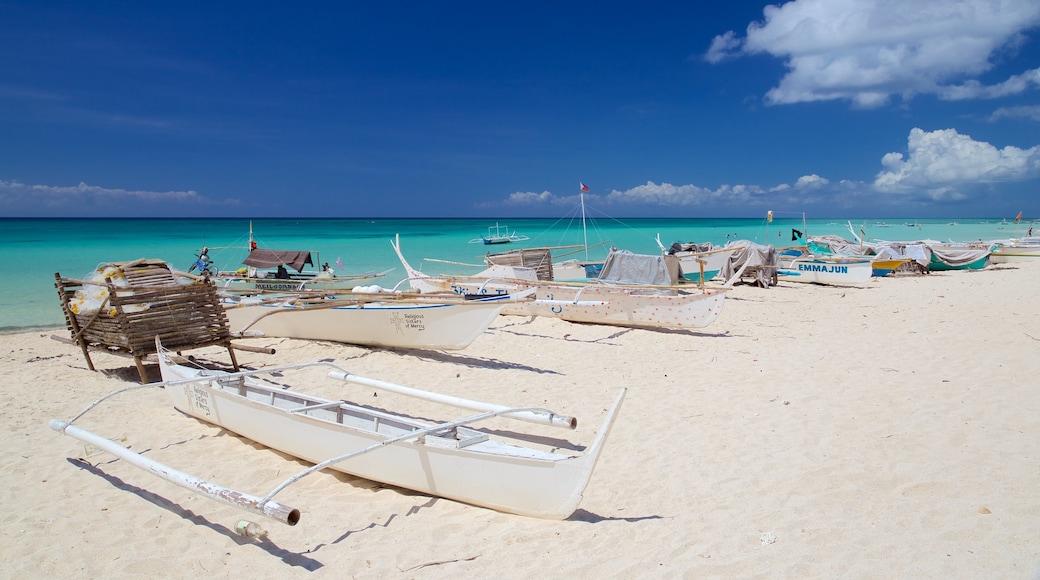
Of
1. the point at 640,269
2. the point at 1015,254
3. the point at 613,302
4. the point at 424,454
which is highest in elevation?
the point at 640,269

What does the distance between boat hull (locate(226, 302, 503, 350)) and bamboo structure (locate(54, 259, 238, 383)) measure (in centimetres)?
148

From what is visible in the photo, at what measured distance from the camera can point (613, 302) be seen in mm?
10719

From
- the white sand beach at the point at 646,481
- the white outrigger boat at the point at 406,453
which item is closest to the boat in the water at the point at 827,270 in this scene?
the white sand beach at the point at 646,481

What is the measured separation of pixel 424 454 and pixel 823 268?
16.7m

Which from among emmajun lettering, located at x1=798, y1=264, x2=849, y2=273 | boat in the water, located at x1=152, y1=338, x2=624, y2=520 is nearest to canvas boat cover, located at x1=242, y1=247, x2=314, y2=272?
boat in the water, located at x1=152, y1=338, x2=624, y2=520

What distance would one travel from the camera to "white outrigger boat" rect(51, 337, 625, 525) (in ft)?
11.4

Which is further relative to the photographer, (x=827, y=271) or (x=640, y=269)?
(x=827, y=271)

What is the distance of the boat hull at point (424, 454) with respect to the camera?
3.54 metres

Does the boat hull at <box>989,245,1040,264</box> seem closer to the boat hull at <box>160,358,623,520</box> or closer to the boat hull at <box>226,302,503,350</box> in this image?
the boat hull at <box>226,302,503,350</box>

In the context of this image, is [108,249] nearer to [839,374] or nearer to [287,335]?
[287,335]

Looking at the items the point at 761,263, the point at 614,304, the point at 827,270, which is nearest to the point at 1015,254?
the point at 827,270

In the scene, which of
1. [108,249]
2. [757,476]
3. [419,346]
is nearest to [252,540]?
[757,476]

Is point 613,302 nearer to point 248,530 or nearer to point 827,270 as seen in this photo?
point 248,530

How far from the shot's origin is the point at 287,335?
9656 mm
